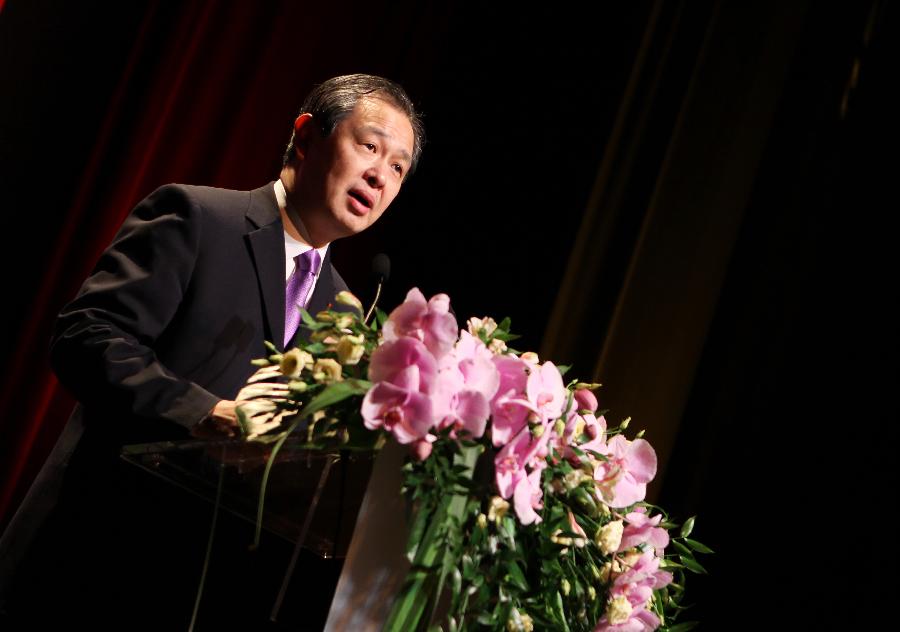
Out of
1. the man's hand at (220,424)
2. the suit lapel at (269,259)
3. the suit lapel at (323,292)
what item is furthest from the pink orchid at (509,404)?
the suit lapel at (323,292)

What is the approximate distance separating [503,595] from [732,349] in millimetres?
2164

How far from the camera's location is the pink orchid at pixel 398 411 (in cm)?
87

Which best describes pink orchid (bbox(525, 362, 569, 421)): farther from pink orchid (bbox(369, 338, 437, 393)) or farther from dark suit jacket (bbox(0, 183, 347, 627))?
dark suit jacket (bbox(0, 183, 347, 627))

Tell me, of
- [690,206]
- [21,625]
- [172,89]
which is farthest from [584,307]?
[21,625]

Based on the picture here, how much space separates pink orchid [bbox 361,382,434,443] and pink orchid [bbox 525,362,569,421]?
0.45 ft

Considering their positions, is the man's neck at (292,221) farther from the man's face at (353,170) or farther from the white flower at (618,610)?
the white flower at (618,610)

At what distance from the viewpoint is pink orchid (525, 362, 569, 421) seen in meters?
0.95

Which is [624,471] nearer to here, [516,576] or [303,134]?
[516,576]

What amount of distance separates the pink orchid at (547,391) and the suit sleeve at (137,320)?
548 mm

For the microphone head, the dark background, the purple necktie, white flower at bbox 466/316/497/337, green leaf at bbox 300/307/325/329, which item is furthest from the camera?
the dark background

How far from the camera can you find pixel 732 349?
9.46 feet

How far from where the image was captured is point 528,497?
3.01ft

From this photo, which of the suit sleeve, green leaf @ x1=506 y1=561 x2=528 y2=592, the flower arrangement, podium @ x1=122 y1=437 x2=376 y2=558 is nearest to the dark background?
the suit sleeve

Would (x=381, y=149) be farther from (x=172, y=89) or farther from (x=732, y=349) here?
(x=732, y=349)
